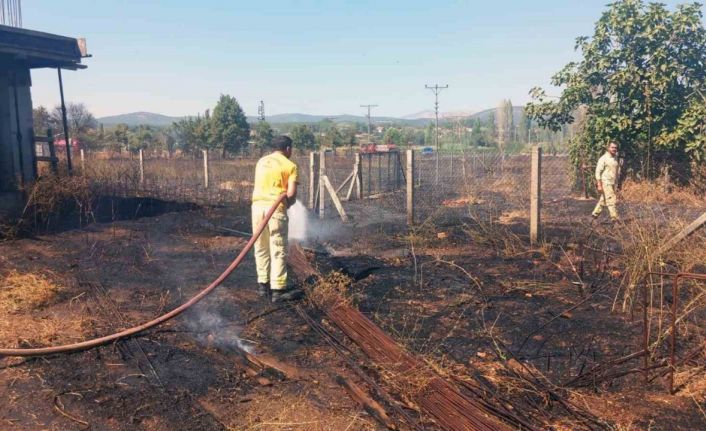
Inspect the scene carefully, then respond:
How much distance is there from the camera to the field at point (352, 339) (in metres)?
3.53

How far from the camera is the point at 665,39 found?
1421 centimetres

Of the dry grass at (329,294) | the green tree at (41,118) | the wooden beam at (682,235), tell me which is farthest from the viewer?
the green tree at (41,118)

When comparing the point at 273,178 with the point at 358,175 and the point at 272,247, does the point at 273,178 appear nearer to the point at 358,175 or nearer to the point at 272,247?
the point at 272,247

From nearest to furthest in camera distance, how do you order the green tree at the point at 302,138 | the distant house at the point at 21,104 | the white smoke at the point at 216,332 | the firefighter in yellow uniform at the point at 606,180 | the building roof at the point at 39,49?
the white smoke at the point at 216,332 < the firefighter in yellow uniform at the point at 606,180 < the building roof at the point at 39,49 < the distant house at the point at 21,104 < the green tree at the point at 302,138

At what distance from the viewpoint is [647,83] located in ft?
46.2

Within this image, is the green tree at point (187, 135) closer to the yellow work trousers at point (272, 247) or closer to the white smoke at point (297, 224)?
the white smoke at point (297, 224)

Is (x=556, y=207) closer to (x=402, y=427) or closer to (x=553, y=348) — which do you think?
(x=553, y=348)

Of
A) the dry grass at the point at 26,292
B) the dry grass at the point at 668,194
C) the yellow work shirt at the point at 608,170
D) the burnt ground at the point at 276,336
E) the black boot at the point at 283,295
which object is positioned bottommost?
the burnt ground at the point at 276,336

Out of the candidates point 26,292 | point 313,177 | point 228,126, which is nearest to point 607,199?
point 313,177

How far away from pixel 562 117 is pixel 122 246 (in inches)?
517

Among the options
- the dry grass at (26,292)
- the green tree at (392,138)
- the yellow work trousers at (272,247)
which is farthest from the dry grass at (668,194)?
the green tree at (392,138)

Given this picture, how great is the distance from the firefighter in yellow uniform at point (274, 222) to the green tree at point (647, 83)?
1097cm

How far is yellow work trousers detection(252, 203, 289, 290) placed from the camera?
19.0ft

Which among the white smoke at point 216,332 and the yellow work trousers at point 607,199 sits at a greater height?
the yellow work trousers at point 607,199
